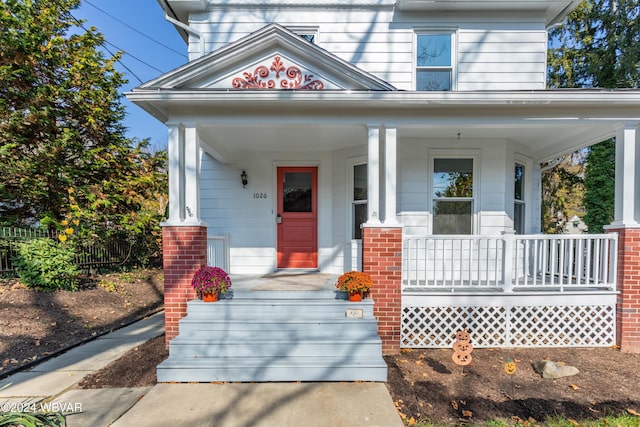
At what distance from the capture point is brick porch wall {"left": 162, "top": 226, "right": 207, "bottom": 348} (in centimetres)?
397

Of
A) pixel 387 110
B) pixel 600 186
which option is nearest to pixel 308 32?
pixel 387 110

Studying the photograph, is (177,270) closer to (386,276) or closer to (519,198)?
(386,276)

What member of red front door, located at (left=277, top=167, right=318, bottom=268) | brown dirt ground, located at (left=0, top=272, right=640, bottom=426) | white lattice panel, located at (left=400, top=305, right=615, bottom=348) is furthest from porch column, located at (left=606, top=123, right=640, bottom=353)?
red front door, located at (left=277, top=167, right=318, bottom=268)

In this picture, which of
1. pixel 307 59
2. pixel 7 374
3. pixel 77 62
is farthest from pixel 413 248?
pixel 77 62

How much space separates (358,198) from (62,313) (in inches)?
226

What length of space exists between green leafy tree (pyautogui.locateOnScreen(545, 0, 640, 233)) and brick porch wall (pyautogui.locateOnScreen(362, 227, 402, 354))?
903 cm

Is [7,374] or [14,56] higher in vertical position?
[14,56]

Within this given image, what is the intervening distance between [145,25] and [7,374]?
13.3 m

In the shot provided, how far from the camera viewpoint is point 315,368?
325cm

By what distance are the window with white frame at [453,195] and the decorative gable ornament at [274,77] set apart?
2979 millimetres

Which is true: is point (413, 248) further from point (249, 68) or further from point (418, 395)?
point (249, 68)

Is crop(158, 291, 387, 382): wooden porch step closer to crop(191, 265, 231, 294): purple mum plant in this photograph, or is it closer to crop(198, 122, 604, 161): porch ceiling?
crop(191, 265, 231, 294): purple mum plant

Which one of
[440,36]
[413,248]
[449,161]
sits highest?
[440,36]

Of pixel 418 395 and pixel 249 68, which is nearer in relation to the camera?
pixel 418 395
